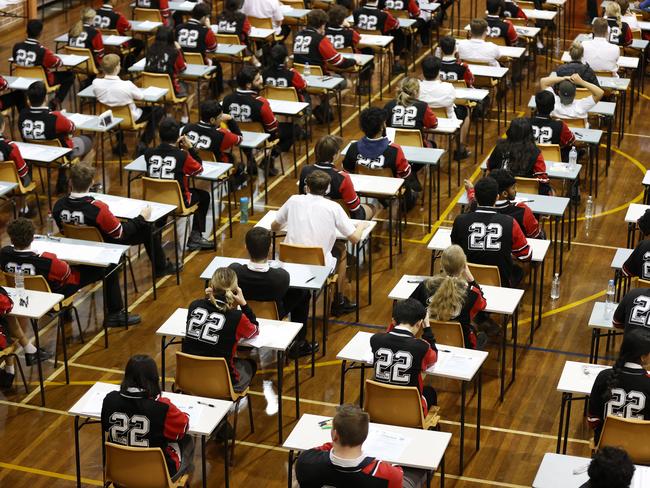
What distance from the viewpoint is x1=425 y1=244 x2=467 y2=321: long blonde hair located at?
965cm

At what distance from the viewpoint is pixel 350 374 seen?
10.9 m

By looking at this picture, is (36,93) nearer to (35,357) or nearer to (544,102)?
(35,357)

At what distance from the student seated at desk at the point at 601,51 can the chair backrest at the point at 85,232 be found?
27.1 feet

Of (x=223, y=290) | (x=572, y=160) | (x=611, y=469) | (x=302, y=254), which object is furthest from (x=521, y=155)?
(x=611, y=469)

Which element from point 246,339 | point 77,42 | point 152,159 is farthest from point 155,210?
point 77,42

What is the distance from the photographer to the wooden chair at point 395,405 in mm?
8523

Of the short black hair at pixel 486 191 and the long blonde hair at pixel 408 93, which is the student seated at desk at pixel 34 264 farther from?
the long blonde hair at pixel 408 93

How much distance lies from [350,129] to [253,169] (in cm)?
218

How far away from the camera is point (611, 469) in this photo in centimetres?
653

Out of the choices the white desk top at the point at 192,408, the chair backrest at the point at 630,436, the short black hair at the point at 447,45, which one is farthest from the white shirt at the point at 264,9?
the chair backrest at the point at 630,436

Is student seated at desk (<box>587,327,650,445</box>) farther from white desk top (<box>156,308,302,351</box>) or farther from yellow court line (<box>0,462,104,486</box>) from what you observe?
yellow court line (<box>0,462,104,486</box>)

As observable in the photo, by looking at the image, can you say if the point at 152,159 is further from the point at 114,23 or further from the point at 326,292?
the point at 114,23

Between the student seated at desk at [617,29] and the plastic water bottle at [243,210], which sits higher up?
the student seated at desk at [617,29]

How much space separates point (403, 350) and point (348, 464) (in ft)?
5.61
